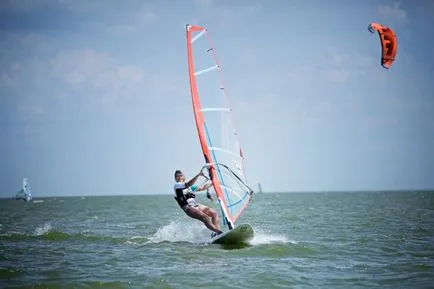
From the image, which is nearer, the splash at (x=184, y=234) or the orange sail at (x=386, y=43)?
the orange sail at (x=386, y=43)

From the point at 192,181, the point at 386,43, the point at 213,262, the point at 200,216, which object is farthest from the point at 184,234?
the point at 386,43

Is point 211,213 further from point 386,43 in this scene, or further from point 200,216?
point 386,43

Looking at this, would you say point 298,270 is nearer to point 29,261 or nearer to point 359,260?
point 359,260

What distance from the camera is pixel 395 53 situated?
891 cm

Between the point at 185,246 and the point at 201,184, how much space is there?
5.66 ft

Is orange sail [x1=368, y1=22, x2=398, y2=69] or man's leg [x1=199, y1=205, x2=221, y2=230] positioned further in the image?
man's leg [x1=199, y1=205, x2=221, y2=230]

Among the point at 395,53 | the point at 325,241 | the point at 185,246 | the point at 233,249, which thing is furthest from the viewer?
the point at 325,241

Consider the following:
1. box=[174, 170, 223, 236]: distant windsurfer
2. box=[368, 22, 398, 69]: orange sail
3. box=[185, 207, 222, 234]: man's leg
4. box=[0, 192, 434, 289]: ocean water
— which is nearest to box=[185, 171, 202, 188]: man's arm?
box=[174, 170, 223, 236]: distant windsurfer

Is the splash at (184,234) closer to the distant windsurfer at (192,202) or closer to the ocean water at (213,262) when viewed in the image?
the ocean water at (213,262)

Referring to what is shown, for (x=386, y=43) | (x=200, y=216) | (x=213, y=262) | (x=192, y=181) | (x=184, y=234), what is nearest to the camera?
(x=386, y=43)

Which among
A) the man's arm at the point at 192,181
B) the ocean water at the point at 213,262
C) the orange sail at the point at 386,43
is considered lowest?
the ocean water at the point at 213,262

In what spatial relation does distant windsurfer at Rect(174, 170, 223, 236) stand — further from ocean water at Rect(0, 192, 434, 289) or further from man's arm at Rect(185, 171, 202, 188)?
ocean water at Rect(0, 192, 434, 289)

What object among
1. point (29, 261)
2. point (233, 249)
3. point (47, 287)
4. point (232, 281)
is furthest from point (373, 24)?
point (29, 261)

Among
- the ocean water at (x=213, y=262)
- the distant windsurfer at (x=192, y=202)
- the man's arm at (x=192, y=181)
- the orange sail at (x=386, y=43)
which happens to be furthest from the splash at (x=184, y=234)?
the orange sail at (x=386, y=43)
